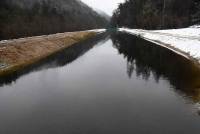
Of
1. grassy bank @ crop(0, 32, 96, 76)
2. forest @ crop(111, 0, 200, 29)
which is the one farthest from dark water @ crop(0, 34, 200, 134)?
forest @ crop(111, 0, 200, 29)

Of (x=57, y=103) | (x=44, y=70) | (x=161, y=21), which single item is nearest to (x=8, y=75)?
(x=44, y=70)

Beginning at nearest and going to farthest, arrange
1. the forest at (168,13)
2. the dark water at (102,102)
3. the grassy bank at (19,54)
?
the dark water at (102,102)
the grassy bank at (19,54)
the forest at (168,13)

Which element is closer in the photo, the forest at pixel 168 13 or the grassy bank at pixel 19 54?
the grassy bank at pixel 19 54

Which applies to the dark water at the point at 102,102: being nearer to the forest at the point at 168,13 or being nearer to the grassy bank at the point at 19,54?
the grassy bank at the point at 19,54

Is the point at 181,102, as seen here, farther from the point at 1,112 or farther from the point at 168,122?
the point at 1,112

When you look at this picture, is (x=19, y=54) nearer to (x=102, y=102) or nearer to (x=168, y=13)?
(x=102, y=102)

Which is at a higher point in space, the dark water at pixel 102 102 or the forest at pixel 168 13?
the forest at pixel 168 13

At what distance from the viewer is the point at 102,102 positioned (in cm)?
1477

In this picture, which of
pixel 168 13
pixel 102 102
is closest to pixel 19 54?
pixel 102 102

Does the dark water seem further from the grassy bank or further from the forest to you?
the forest

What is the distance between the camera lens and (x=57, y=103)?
1459 centimetres

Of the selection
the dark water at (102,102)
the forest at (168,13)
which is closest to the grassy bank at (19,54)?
the dark water at (102,102)

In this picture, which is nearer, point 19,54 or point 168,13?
point 19,54

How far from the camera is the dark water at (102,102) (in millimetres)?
11297
